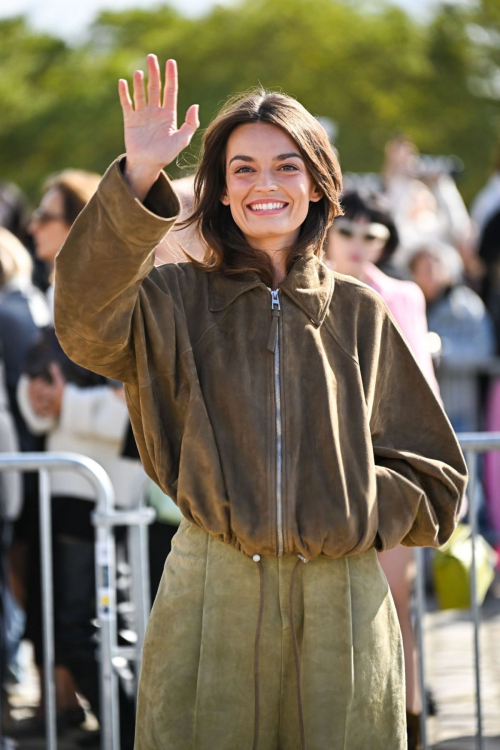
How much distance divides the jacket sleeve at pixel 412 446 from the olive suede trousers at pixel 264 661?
0.22 metres

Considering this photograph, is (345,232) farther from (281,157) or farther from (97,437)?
(281,157)

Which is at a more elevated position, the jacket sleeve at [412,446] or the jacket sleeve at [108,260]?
the jacket sleeve at [108,260]

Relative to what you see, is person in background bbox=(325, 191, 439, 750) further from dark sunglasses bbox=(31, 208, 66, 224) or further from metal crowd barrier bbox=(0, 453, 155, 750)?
dark sunglasses bbox=(31, 208, 66, 224)

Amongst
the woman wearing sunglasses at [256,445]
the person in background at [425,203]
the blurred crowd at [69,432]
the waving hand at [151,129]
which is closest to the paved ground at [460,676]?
the blurred crowd at [69,432]

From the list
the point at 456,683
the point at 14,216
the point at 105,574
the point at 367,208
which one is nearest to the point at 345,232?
the point at 367,208

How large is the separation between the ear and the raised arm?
1.44 ft

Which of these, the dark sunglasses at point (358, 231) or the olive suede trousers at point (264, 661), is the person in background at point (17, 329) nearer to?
the dark sunglasses at point (358, 231)

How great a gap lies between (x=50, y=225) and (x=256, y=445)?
304cm

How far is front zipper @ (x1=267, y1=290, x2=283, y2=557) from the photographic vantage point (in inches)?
104

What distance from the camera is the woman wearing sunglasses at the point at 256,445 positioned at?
2623 millimetres

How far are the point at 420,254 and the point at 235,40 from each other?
26187 mm

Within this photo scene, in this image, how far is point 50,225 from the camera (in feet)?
17.8

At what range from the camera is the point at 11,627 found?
5.64m

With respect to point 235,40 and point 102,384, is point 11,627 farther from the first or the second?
point 235,40
